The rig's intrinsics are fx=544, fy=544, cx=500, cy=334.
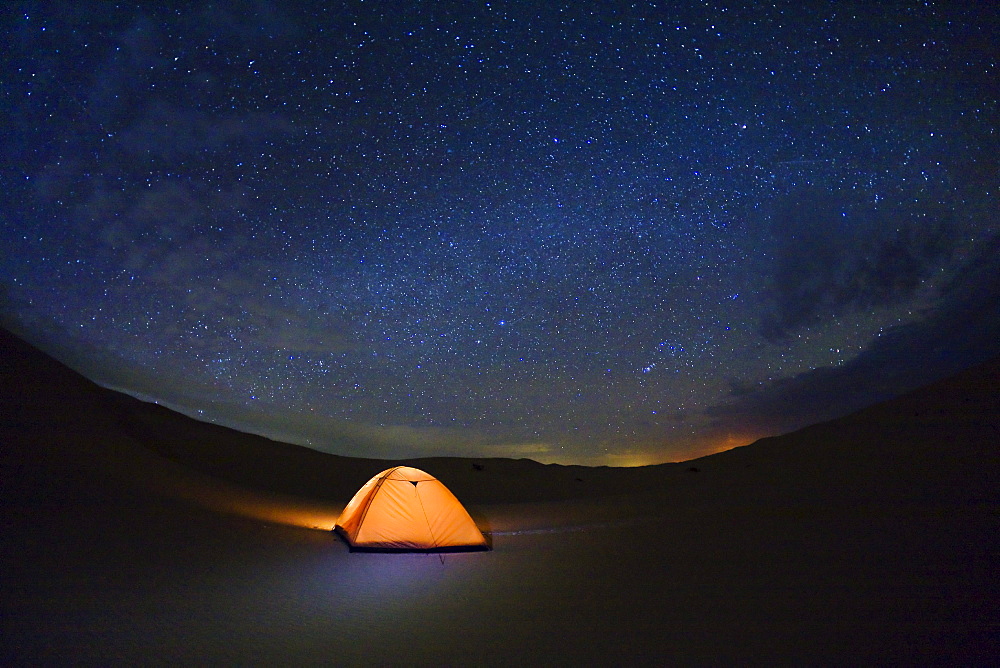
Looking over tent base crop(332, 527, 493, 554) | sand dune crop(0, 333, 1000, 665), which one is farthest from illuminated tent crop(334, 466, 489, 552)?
sand dune crop(0, 333, 1000, 665)

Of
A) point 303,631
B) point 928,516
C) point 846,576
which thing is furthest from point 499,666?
point 928,516

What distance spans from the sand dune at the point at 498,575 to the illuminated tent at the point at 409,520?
47 centimetres

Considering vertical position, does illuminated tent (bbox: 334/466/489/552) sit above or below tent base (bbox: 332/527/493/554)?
above

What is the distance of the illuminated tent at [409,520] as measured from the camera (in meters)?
10.7

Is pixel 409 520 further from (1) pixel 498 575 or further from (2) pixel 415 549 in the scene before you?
(1) pixel 498 575

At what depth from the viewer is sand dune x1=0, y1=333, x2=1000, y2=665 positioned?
521 centimetres

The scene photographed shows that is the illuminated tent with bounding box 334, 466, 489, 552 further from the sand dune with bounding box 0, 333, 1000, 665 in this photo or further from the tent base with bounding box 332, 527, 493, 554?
the sand dune with bounding box 0, 333, 1000, 665

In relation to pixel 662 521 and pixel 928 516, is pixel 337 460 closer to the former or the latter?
pixel 662 521

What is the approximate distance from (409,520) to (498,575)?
9.67 feet

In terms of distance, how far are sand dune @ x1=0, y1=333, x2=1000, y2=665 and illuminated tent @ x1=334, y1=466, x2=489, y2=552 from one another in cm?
47

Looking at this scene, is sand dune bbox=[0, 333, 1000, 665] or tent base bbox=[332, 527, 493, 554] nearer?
sand dune bbox=[0, 333, 1000, 665]

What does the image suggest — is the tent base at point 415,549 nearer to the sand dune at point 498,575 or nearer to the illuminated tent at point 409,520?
the illuminated tent at point 409,520

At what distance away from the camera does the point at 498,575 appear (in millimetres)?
8609

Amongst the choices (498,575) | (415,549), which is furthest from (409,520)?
(498,575)
